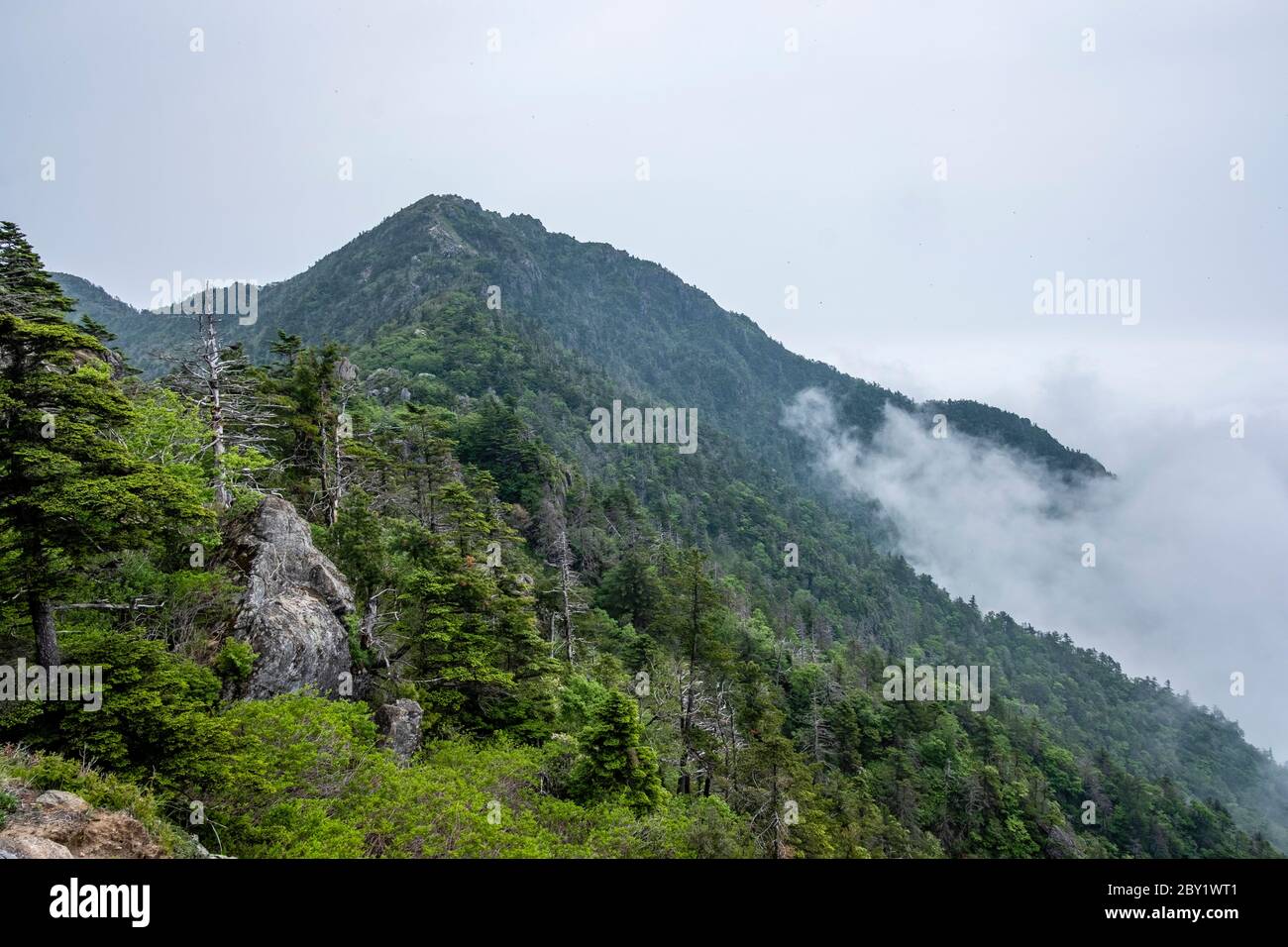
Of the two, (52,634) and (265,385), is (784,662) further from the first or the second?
(52,634)

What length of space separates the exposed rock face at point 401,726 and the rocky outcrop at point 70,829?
893 centimetres

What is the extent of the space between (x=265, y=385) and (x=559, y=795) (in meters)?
20.2

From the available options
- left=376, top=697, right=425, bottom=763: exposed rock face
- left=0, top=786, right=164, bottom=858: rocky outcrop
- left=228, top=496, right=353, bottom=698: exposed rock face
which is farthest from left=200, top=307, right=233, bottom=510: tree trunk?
left=0, top=786, right=164, bottom=858: rocky outcrop

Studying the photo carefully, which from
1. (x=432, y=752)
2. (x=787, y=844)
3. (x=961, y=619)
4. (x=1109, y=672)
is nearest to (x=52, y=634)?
(x=432, y=752)

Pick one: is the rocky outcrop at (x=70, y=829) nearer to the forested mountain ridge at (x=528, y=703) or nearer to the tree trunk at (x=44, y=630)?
the forested mountain ridge at (x=528, y=703)

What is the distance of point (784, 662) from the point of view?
2192 inches

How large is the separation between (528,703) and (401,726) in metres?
4.73

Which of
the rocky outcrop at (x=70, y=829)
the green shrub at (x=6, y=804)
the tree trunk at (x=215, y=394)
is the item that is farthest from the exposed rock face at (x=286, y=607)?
the green shrub at (x=6, y=804)

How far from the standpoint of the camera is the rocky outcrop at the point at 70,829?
18.6 ft

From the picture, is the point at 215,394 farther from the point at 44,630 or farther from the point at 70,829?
the point at 70,829

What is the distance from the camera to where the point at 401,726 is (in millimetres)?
16062

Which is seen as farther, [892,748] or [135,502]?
[892,748]

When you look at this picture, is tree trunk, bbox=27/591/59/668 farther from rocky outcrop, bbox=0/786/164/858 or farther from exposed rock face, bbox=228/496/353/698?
exposed rock face, bbox=228/496/353/698

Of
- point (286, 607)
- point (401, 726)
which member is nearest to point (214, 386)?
point (286, 607)
